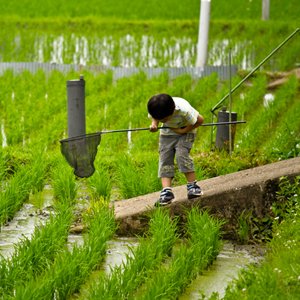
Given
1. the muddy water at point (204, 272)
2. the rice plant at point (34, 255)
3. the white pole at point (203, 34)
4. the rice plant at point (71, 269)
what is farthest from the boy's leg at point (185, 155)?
the white pole at point (203, 34)

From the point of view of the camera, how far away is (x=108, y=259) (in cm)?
582

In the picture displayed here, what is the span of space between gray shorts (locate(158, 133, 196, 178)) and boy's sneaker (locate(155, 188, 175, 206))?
0.14 meters

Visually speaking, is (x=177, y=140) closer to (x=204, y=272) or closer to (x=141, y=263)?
(x=204, y=272)

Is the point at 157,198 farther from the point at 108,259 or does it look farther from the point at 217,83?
the point at 217,83

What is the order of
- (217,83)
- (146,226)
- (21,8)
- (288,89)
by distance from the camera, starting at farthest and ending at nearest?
(21,8)
(217,83)
(288,89)
(146,226)

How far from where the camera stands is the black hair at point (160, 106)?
6.14 meters

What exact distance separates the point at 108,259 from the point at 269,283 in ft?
4.45

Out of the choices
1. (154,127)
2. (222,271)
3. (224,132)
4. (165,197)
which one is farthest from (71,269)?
(224,132)

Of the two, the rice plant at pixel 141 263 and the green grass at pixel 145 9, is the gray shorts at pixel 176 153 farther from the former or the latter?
the green grass at pixel 145 9

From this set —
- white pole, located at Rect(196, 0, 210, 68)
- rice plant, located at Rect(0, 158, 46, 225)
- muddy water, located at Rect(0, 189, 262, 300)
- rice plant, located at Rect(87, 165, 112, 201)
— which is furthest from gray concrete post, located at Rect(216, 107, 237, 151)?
white pole, located at Rect(196, 0, 210, 68)

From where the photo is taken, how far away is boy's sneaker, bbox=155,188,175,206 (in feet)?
21.1

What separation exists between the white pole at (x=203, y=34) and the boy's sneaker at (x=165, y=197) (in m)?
8.20

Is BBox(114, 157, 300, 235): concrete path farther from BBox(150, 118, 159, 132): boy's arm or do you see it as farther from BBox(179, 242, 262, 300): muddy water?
BBox(150, 118, 159, 132): boy's arm

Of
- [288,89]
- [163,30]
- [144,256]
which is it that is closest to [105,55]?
[163,30]
